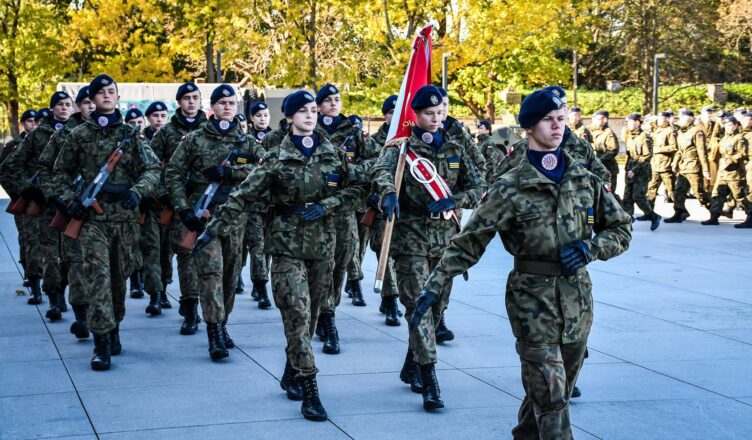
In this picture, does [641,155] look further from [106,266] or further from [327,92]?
[106,266]

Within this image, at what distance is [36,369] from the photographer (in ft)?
26.4

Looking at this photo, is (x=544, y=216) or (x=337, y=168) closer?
(x=544, y=216)

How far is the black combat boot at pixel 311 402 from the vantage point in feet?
21.5

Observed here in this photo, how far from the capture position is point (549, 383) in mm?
4984

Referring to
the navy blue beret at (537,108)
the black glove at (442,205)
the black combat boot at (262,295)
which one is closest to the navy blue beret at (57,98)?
the black combat boot at (262,295)

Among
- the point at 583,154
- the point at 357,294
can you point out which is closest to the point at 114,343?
the point at 357,294

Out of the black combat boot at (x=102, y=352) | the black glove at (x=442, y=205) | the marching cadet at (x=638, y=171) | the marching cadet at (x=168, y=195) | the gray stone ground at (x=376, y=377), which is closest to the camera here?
the gray stone ground at (x=376, y=377)

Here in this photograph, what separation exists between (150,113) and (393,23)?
47.4 feet

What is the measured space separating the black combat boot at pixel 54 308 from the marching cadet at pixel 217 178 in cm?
221

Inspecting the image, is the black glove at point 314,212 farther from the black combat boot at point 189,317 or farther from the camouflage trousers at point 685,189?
the camouflage trousers at point 685,189

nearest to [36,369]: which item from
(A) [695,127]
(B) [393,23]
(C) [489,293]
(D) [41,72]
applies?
(C) [489,293]

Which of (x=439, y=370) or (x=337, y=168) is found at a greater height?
(x=337, y=168)

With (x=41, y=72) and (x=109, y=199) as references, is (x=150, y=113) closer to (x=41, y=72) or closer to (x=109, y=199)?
(x=109, y=199)

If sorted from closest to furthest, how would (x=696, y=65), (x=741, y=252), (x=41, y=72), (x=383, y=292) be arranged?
(x=383, y=292) < (x=741, y=252) < (x=41, y=72) < (x=696, y=65)
